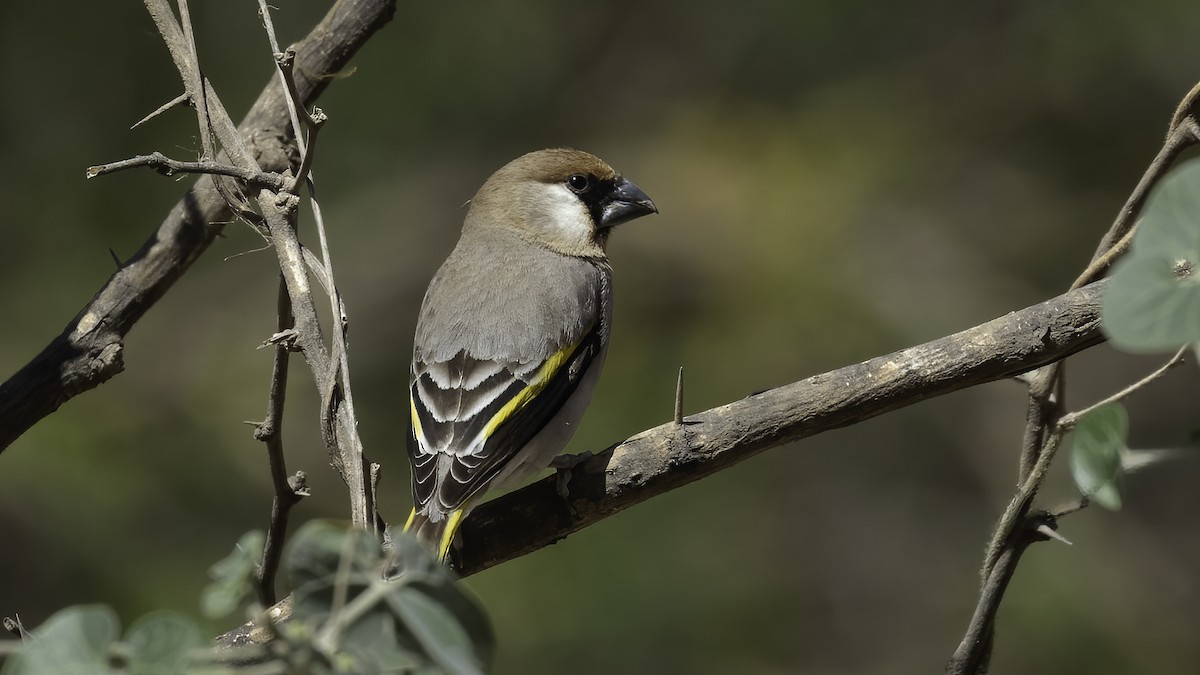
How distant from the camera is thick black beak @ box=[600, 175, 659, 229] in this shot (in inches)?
209

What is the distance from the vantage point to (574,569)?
6.25 m

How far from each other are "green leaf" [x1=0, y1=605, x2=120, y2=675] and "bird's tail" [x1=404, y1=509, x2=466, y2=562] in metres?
1.87

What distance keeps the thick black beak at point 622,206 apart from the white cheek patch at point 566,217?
0.09 meters

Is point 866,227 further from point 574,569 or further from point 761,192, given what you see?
point 574,569

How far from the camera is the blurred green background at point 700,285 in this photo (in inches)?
255

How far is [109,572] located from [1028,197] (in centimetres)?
613

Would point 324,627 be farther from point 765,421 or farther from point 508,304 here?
point 508,304

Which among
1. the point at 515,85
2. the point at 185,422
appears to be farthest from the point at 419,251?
the point at 185,422

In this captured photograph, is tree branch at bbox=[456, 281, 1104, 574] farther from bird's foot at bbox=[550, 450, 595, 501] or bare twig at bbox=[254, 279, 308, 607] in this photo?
bare twig at bbox=[254, 279, 308, 607]

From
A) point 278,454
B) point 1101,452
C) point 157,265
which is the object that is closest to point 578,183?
point 157,265

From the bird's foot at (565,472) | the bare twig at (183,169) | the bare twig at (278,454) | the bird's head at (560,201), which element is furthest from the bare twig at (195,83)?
the bird's head at (560,201)

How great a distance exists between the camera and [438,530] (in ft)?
11.0

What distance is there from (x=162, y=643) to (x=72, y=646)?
131 mm

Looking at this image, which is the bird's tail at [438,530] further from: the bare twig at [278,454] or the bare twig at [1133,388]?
the bare twig at [1133,388]
